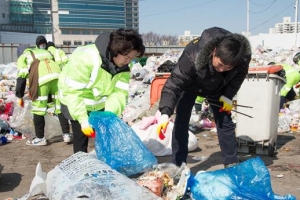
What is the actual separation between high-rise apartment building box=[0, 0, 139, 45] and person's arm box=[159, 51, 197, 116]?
69.5 m

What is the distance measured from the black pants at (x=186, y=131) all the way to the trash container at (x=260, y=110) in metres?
0.97

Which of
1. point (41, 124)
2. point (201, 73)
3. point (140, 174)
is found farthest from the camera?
point (41, 124)

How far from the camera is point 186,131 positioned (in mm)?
3506

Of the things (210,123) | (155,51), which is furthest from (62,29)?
(210,123)

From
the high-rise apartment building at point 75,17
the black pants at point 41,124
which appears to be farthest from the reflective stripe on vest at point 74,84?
the high-rise apartment building at point 75,17

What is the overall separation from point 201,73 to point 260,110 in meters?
1.58

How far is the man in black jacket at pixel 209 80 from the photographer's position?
109 inches

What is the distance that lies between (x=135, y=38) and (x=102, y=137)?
0.72m

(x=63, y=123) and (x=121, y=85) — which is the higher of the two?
(x=121, y=85)

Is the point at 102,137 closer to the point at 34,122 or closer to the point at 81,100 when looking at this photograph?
the point at 81,100

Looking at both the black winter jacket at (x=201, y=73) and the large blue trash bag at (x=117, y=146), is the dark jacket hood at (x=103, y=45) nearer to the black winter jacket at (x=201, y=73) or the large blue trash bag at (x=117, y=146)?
the large blue trash bag at (x=117, y=146)

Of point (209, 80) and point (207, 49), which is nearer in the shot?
point (207, 49)

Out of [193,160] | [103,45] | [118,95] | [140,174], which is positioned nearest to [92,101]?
[118,95]

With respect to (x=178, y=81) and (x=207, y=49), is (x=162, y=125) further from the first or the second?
(x=207, y=49)
